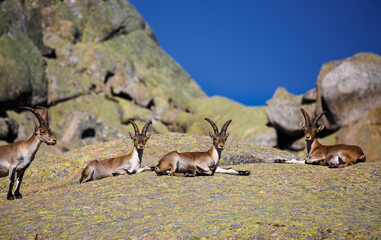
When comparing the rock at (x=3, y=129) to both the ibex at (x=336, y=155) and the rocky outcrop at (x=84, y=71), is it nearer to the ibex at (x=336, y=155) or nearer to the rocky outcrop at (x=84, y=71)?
the rocky outcrop at (x=84, y=71)

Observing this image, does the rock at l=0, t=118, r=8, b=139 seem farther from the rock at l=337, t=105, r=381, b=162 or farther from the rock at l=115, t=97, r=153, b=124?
the rock at l=337, t=105, r=381, b=162

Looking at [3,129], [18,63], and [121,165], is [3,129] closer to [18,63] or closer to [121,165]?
[18,63]

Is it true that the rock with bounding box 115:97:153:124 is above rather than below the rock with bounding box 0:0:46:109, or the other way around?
below

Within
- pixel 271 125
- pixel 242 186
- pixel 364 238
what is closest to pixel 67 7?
pixel 271 125

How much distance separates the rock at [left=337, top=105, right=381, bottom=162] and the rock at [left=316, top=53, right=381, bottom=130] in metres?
7.22

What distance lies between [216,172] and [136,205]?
5.32m

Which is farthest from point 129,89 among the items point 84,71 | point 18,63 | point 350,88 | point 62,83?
point 350,88

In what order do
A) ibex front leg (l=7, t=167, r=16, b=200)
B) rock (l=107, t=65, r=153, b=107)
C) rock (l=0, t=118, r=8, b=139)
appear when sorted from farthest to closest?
rock (l=107, t=65, r=153, b=107) < rock (l=0, t=118, r=8, b=139) < ibex front leg (l=7, t=167, r=16, b=200)

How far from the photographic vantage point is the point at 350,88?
121 ft

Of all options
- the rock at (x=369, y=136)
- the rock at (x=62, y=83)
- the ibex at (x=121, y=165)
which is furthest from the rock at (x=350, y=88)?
the rock at (x=62, y=83)

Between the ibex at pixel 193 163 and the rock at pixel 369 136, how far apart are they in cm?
1475

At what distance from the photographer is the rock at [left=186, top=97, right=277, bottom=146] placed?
150ft

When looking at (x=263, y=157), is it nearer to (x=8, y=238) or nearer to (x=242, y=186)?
(x=242, y=186)

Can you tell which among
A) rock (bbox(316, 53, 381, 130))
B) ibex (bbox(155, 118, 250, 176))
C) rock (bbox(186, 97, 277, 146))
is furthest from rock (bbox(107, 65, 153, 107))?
ibex (bbox(155, 118, 250, 176))
